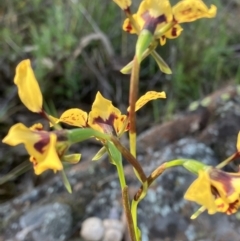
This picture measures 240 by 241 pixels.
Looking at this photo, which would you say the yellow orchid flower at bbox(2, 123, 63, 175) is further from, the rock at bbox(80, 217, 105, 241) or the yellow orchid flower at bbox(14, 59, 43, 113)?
the rock at bbox(80, 217, 105, 241)

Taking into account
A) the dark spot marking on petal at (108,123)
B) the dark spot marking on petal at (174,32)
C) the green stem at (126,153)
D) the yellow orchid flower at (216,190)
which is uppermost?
the dark spot marking on petal at (174,32)

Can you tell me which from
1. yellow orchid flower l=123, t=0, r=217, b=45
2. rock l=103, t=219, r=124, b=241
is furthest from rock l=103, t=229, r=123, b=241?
yellow orchid flower l=123, t=0, r=217, b=45

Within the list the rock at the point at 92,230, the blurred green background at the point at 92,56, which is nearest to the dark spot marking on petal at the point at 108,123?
the rock at the point at 92,230

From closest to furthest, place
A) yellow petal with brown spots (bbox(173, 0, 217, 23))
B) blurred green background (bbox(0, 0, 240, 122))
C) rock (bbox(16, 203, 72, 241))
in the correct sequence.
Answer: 1. yellow petal with brown spots (bbox(173, 0, 217, 23))
2. rock (bbox(16, 203, 72, 241))
3. blurred green background (bbox(0, 0, 240, 122))

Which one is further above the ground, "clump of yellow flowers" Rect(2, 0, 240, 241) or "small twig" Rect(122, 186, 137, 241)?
"clump of yellow flowers" Rect(2, 0, 240, 241)

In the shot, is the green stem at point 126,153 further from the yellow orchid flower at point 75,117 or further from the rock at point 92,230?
the rock at point 92,230

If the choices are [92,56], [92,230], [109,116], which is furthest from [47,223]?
[92,56]

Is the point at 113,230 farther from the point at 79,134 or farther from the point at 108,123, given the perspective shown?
the point at 79,134
